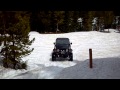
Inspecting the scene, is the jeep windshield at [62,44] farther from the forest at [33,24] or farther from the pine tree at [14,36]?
the pine tree at [14,36]

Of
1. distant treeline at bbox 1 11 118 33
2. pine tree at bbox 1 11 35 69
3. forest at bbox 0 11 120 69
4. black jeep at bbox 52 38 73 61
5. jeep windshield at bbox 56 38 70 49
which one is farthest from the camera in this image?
distant treeline at bbox 1 11 118 33

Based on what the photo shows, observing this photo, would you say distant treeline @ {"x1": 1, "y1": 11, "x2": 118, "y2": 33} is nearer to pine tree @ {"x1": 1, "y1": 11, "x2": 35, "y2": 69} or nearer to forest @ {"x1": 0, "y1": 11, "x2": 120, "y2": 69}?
forest @ {"x1": 0, "y1": 11, "x2": 120, "y2": 69}

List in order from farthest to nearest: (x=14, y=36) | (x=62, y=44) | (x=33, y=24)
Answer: (x=33, y=24) < (x=62, y=44) < (x=14, y=36)

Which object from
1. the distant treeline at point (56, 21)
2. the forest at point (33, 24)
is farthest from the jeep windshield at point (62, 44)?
the distant treeline at point (56, 21)

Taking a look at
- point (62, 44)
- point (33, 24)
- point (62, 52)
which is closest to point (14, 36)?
point (62, 52)

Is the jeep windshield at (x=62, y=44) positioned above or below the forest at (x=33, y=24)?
below

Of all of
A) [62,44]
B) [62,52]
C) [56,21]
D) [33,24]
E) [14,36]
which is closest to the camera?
[14,36]

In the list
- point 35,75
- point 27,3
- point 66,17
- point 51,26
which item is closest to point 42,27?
point 51,26

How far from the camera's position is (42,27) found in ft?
171

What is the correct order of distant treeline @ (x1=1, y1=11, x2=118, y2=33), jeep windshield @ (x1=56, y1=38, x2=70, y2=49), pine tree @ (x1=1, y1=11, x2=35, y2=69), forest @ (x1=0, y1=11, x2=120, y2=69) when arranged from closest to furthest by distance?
pine tree @ (x1=1, y1=11, x2=35, y2=69)
forest @ (x1=0, y1=11, x2=120, y2=69)
jeep windshield @ (x1=56, y1=38, x2=70, y2=49)
distant treeline @ (x1=1, y1=11, x2=118, y2=33)

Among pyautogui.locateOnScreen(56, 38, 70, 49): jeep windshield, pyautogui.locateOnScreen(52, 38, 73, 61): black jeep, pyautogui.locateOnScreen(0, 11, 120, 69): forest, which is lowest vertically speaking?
pyautogui.locateOnScreen(52, 38, 73, 61): black jeep

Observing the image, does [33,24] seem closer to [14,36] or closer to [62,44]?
[62,44]

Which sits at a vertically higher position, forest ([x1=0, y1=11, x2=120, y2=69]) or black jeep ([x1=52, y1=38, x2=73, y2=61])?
forest ([x1=0, y1=11, x2=120, y2=69])

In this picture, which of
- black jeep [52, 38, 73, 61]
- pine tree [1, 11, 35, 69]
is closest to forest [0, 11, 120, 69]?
pine tree [1, 11, 35, 69]
